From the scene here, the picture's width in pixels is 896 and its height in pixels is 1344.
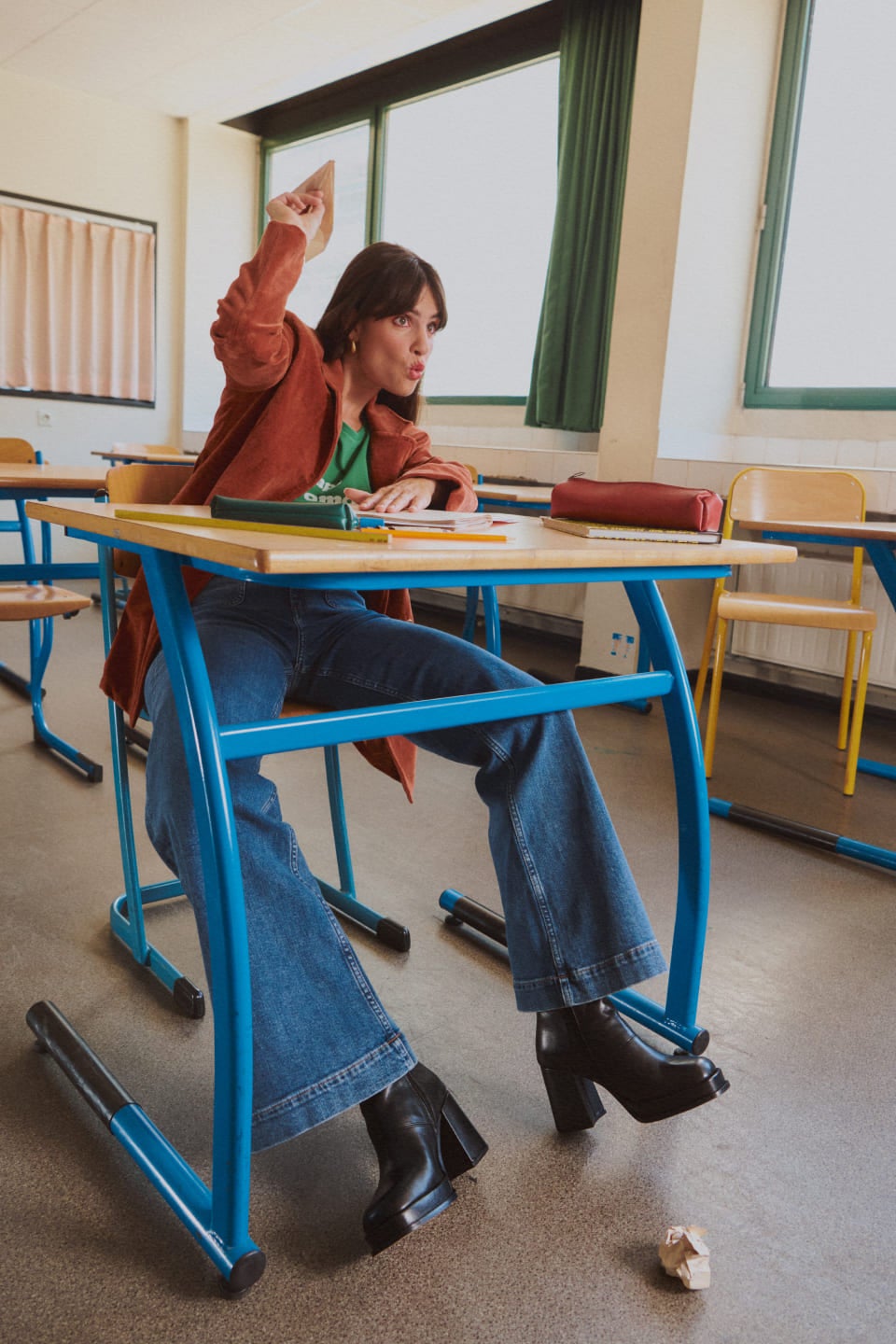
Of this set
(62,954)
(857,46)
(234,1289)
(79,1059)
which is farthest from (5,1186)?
(857,46)

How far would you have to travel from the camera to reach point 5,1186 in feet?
3.51

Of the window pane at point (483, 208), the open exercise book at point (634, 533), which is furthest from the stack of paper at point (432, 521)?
the window pane at point (483, 208)

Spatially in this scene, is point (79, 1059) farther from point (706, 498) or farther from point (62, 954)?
point (706, 498)

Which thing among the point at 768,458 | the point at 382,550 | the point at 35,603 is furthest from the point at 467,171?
the point at 382,550

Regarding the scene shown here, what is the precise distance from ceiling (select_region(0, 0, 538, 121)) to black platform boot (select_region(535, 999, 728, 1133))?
14.5ft

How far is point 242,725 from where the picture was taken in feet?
3.07

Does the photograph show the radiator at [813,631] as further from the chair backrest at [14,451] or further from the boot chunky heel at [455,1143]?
the boot chunky heel at [455,1143]

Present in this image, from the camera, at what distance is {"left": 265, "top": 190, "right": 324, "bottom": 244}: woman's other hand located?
1189 mm

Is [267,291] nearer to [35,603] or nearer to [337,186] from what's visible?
[35,603]

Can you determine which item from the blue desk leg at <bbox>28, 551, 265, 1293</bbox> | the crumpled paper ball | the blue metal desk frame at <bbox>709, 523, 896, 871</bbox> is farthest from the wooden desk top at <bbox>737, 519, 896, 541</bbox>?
the blue desk leg at <bbox>28, 551, 265, 1293</bbox>

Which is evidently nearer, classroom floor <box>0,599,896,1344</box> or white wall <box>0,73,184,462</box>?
classroom floor <box>0,599,896,1344</box>

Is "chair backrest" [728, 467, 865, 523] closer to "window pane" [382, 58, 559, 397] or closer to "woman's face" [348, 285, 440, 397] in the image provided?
"woman's face" [348, 285, 440, 397]

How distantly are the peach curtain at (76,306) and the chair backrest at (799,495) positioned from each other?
432 centimetres

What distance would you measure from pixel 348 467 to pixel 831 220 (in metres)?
3.06
